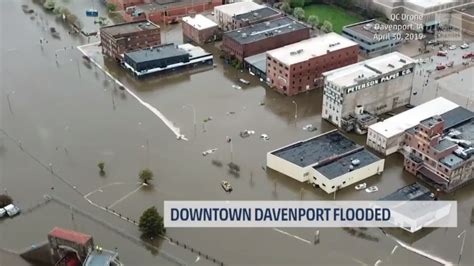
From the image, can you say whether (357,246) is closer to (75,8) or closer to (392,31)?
(392,31)

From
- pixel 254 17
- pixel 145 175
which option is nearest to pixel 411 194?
pixel 145 175

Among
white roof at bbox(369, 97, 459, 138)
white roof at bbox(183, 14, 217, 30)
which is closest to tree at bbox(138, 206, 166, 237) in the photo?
white roof at bbox(369, 97, 459, 138)

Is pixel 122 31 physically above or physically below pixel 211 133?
above

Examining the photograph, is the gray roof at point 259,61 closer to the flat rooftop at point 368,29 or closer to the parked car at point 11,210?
the flat rooftop at point 368,29

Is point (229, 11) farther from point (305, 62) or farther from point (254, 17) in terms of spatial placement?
point (305, 62)

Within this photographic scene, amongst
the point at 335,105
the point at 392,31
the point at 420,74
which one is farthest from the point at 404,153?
the point at 392,31
